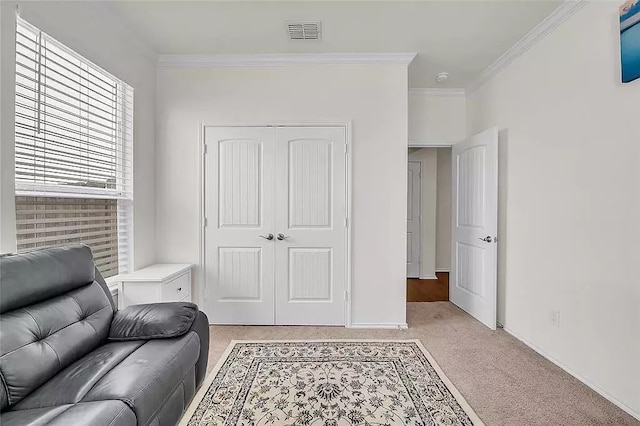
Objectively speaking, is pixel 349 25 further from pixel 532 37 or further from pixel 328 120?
pixel 532 37

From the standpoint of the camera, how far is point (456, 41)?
2775 millimetres

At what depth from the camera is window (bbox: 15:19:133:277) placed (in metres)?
1.76

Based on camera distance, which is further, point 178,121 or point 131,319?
point 178,121

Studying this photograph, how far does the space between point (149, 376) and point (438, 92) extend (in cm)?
395

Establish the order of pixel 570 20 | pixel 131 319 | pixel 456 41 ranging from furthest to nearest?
pixel 456 41 → pixel 570 20 → pixel 131 319

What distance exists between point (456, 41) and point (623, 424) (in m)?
2.91

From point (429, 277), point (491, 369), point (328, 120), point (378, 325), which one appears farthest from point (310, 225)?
point (429, 277)

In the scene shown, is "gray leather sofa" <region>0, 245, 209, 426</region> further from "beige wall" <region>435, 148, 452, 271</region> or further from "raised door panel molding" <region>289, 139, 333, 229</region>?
"beige wall" <region>435, 148, 452, 271</region>

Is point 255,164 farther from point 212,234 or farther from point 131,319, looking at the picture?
point 131,319

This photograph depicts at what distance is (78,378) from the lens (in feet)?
4.29

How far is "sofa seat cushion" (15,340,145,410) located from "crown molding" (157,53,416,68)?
2636 millimetres

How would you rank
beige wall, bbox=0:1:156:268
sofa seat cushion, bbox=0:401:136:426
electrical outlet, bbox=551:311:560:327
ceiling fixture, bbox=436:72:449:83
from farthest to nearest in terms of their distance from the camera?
ceiling fixture, bbox=436:72:449:83, electrical outlet, bbox=551:311:560:327, beige wall, bbox=0:1:156:268, sofa seat cushion, bbox=0:401:136:426

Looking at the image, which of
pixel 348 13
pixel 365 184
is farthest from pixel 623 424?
pixel 348 13

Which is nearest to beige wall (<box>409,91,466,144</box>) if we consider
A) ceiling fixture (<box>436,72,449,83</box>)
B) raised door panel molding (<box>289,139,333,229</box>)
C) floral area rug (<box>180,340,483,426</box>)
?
ceiling fixture (<box>436,72,449,83</box>)
